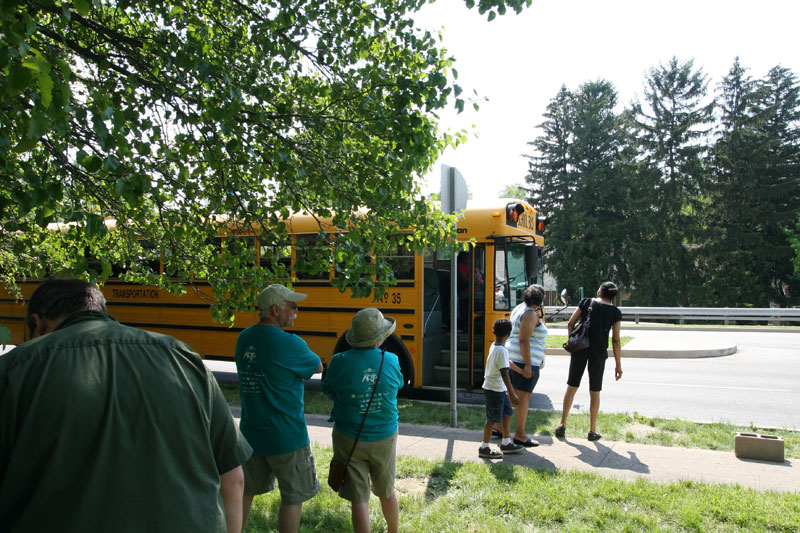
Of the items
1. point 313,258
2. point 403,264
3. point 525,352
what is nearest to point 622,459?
point 525,352

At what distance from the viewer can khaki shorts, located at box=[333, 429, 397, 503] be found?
372 centimetres

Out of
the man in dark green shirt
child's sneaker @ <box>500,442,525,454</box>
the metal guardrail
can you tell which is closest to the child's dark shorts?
child's sneaker @ <box>500,442,525,454</box>

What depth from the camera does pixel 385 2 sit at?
5.22 metres

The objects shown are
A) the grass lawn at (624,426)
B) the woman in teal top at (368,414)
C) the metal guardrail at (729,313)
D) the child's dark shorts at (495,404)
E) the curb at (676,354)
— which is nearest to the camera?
the woman in teal top at (368,414)

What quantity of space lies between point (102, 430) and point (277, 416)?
208 cm

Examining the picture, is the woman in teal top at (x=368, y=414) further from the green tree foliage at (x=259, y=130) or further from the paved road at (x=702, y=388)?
the paved road at (x=702, y=388)

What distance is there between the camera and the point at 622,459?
582 cm

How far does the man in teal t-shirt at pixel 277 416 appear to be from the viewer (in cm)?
363

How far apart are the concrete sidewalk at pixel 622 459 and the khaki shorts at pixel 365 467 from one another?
2.15 meters

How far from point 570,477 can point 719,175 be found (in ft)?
115

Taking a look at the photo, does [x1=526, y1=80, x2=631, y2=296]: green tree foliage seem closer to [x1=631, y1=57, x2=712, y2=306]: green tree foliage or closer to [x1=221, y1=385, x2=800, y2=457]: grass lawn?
[x1=631, y1=57, x2=712, y2=306]: green tree foliage

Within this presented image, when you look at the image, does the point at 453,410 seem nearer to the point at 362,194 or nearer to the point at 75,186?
the point at 362,194

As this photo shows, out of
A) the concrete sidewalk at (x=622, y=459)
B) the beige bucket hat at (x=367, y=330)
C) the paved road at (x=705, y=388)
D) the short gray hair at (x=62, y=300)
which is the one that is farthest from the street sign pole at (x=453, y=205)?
the short gray hair at (x=62, y=300)

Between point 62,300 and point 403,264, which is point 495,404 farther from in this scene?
point 62,300
